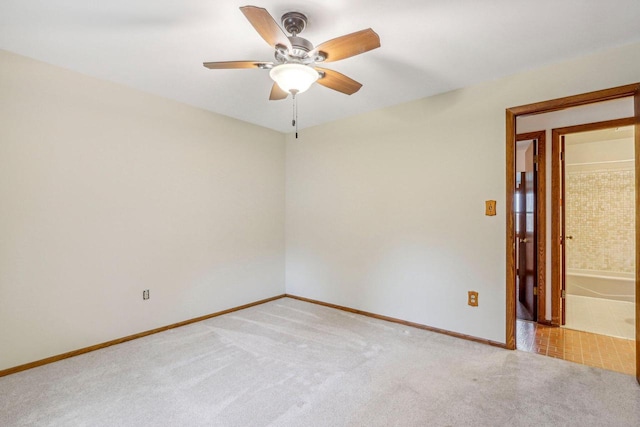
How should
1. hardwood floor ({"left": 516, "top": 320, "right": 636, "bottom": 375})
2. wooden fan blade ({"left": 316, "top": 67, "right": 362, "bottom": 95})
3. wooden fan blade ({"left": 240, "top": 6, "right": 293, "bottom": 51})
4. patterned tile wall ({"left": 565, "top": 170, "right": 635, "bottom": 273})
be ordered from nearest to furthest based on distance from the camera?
wooden fan blade ({"left": 240, "top": 6, "right": 293, "bottom": 51})
wooden fan blade ({"left": 316, "top": 67, "right": 362, "bottom": 95})
hardwood floor ({"left": 516, "top": 320, "right": 636, "bottom": 375})
patterned tile wall ({"left": 565, "top": 170, "right": 635, "bottom": 273})

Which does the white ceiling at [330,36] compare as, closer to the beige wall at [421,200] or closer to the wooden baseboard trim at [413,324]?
the beige wall at [421,200]

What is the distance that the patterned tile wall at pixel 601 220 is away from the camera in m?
5.33

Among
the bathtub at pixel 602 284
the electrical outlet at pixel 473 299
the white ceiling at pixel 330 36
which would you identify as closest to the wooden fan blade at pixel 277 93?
the white ceiling at pixel 330 36

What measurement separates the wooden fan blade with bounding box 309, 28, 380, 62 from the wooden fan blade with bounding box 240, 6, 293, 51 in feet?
0.70

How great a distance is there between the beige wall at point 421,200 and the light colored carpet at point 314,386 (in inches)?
22.0

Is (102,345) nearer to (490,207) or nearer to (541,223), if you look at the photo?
(490,207)

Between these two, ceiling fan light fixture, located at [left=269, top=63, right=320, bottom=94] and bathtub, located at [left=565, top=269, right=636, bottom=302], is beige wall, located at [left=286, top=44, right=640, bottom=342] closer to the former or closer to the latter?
ceiling fan light fixture, located at [left=269, top=63, right=320, bottom=94]

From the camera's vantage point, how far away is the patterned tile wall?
210 inches

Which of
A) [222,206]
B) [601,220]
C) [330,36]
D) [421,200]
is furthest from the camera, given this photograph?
[601,220]

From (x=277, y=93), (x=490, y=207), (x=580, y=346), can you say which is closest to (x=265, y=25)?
(x=277, y=93)

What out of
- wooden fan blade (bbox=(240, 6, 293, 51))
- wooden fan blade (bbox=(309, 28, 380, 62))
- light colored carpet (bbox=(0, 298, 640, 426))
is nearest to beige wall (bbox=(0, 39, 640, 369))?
light colored carpet (bbox=(0, 298, 640, 426))

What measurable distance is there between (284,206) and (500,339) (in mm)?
3092

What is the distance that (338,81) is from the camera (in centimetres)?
218

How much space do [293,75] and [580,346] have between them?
3.42m
